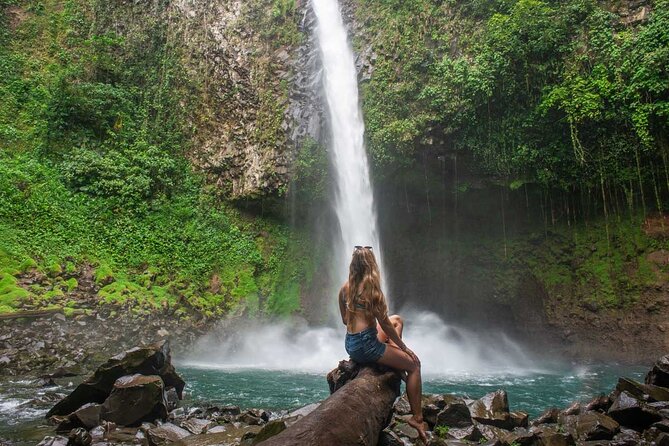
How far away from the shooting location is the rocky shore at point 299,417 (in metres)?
4.93

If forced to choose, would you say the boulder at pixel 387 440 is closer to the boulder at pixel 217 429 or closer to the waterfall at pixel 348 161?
the boulder at pixel 217 429

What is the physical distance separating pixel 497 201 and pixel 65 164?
47.9 ft

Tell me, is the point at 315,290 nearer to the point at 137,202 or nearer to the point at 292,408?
the point at 137,202

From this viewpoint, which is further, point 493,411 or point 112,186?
point 112,186

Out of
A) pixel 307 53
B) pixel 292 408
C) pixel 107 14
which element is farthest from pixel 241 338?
pixel 107 14

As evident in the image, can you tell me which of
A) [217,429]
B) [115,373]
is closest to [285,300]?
[115,373]

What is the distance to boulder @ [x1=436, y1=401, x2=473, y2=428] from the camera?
544cm

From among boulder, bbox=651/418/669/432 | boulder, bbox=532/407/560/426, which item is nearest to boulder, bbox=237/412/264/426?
boulder, bbox=532/407/560/426

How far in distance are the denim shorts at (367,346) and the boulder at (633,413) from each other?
3383mm

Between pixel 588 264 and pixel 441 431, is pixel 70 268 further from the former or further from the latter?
pixel 588 264

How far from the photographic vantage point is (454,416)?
18.0 ft

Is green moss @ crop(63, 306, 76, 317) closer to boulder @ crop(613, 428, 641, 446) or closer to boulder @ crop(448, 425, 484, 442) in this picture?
boulder @ crop(448, 425, 484, 442)

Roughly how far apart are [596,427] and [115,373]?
6131mm

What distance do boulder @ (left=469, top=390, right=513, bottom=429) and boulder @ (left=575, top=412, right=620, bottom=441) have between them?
79 centimetres
